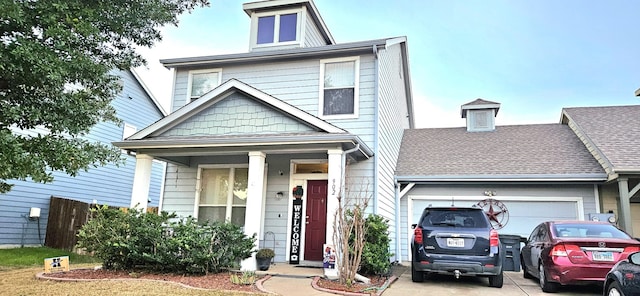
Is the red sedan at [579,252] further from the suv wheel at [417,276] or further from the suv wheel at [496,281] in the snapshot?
the suv wheel at [417,276]

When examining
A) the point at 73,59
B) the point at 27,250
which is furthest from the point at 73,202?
the point at 73,59

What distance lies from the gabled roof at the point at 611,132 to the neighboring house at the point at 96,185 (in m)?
12.3

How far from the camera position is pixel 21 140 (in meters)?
6.06

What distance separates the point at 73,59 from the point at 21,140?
1.40 metres

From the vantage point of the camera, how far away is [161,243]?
781 centimetres

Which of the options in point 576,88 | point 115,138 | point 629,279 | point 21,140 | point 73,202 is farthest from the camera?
point 576,88

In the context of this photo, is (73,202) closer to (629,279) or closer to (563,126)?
(629,279)

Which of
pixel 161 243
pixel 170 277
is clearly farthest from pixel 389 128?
pixel 170 277

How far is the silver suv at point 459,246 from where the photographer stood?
708cm

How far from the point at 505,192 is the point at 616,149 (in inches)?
113

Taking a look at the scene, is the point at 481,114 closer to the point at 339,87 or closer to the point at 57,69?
the point at 339,87

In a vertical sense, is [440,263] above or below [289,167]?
below

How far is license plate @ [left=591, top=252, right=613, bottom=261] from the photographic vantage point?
640 centimetres

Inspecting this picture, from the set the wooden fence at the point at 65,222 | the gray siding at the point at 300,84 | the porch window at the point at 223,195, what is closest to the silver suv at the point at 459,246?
the gray siding at the point at 300,84
